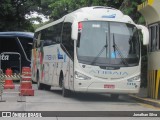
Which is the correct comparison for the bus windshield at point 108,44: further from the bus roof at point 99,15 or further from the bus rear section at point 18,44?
the bus rear section at point 18,44

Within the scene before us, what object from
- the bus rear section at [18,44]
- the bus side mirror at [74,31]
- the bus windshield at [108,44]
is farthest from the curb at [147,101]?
the bus rear section at [18,44]

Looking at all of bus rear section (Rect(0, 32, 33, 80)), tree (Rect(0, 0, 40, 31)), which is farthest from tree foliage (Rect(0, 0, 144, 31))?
bus rear section (Rect(0, 32, 33, 80))

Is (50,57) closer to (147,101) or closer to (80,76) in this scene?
(80,76)

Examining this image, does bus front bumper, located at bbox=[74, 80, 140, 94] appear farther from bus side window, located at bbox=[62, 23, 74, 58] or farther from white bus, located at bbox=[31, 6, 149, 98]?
bus side window, located at bbox=[62, 23, 74, 58]

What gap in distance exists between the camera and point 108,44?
58.7 ft

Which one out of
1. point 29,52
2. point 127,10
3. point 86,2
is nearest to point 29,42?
point 29,52

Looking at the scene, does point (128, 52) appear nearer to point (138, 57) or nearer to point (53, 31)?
point (138, 57)

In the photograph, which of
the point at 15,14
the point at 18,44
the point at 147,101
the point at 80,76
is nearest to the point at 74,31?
the point at 80,76

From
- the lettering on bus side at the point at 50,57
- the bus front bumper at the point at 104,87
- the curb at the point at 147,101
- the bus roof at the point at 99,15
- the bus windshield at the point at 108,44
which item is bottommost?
the curb at the point at 147,101

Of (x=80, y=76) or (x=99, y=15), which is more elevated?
(x=99, y=15)

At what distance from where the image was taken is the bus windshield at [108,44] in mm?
17719

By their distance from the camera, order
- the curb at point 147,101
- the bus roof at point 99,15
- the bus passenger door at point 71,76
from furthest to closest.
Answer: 1. the bus roof at point 99,15
2. the bus passenger door at point 71,76
3. the curb at point 147,101

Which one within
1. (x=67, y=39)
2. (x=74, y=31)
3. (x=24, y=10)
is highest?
(x=24, y=10)

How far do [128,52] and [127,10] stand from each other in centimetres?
478
